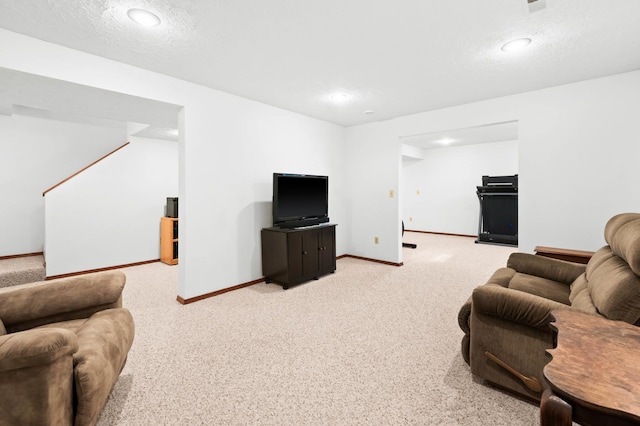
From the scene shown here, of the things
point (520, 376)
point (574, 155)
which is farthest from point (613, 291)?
point (574, 155)

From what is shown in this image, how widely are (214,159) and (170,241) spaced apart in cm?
233

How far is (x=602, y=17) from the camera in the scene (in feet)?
6.91

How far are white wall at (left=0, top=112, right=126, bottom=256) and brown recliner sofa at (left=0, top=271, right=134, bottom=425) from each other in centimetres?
418

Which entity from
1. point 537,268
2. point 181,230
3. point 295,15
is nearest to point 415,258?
point 537,268

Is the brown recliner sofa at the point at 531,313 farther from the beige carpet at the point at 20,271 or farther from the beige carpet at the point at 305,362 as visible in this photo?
the beige carpet at the point at 20,271

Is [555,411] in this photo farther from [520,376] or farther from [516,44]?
[516,44]

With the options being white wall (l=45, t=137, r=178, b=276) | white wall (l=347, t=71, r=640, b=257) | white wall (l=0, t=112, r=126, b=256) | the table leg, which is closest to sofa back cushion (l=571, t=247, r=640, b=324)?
the table leg

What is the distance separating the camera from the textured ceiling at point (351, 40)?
1.99 metres

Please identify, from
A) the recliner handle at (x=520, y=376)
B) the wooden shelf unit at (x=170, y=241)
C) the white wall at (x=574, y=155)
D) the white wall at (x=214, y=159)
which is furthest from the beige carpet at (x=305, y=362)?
the white wall at (x=574, y=155)

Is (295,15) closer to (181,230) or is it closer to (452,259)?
(181,230)

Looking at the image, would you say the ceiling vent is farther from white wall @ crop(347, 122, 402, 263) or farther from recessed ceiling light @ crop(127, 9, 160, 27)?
white wall @ crop(347, 122, 402, 263)

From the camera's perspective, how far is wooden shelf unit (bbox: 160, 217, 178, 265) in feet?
16.5

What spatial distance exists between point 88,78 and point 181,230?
1.64 meters

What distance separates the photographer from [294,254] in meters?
3.75
